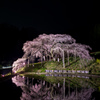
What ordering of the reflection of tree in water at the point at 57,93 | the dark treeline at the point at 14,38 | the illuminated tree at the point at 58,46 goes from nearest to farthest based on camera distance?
the reflection of tree in water at the point at 57,93 → the illuminated tree at the point at 58,46 → the dark treeline at the point at 14,38

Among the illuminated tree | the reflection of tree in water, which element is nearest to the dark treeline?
the illuminated tree

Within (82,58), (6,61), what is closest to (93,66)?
(82,58)

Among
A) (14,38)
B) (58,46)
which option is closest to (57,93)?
(58,46)

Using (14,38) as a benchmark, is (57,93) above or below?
below

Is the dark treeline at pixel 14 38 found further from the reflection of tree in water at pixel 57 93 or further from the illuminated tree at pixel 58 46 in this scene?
the reflection of tree in water at pixel 57 93

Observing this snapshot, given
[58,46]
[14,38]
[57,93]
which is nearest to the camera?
[57,93]

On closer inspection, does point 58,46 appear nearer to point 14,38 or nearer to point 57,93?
point 57,93

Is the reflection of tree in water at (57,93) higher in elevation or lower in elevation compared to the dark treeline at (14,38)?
lower

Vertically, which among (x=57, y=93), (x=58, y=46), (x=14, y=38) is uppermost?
(x=14, y=38)

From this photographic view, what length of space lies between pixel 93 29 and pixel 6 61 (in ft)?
86.8

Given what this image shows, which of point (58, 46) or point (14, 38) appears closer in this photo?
point (58, 46)

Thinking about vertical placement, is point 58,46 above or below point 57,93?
above

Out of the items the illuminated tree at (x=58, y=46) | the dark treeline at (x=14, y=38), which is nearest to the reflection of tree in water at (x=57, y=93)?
the illuminated tree at (x=58, y=46)

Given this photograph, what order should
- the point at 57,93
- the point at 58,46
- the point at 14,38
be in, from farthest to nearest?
the point at 14,38 < the point at 58,46 < the point at 57,93
